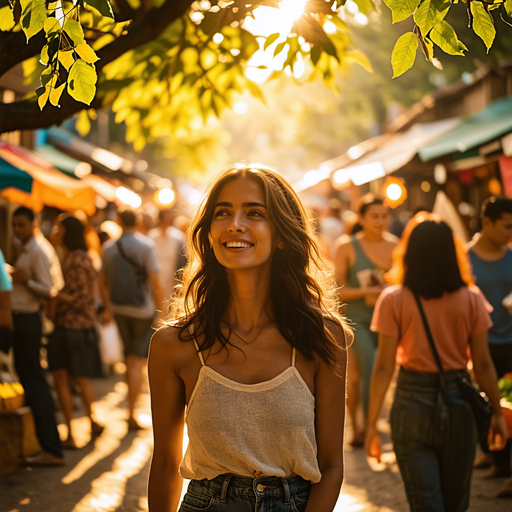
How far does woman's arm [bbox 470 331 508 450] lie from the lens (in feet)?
14.0

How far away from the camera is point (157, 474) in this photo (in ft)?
8.63

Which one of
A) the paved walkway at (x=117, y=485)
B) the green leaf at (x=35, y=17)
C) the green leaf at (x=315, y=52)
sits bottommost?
the paved walkway at (x=117, y=485)

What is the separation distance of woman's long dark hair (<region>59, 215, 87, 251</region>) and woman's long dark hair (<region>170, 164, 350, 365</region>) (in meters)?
4.67

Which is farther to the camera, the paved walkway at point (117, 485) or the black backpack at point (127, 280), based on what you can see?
the black backpack at point (127, 280)

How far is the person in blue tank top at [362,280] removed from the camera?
23.0 feet

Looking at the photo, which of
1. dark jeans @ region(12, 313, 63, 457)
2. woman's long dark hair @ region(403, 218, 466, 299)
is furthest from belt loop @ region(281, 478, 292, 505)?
dark jeans @ region(12, 313, 63, 457)

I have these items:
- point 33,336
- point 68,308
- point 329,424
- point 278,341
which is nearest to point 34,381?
point 33,336

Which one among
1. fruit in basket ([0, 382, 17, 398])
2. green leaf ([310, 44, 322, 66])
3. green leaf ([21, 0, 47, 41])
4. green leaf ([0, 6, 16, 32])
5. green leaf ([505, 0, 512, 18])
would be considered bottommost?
fruit in basket ([0, 382, 17, 398])

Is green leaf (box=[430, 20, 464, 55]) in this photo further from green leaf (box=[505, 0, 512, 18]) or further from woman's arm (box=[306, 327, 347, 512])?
woman's arm (box=[306, 327, 347, 512])

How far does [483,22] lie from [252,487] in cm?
179

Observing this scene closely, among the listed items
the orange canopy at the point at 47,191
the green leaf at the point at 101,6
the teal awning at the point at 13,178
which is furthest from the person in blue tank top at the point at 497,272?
the orange canopy at the point at 47,191

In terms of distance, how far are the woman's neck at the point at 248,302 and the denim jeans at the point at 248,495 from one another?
0.56 m

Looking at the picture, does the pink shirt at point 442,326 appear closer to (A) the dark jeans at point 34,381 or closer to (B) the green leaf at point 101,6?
(B) the green leaf at point 101,6

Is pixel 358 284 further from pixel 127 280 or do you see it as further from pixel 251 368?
pixel 251 368
